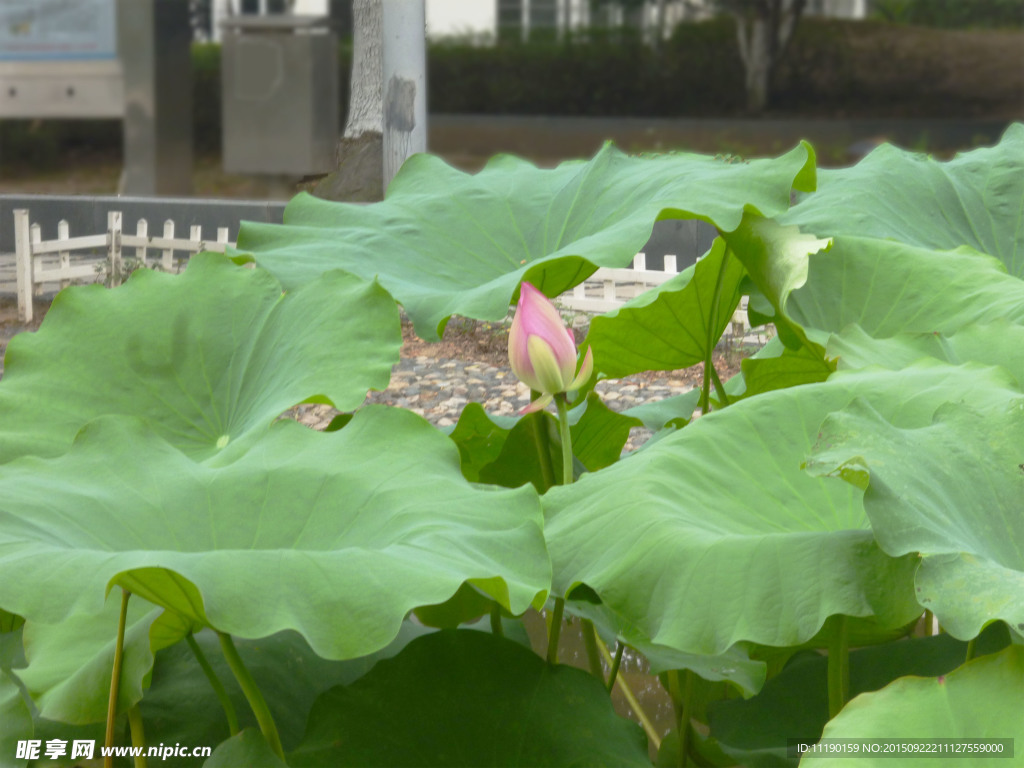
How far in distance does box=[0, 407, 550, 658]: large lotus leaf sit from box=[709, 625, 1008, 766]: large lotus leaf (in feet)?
0.50

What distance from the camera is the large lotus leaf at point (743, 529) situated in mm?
338

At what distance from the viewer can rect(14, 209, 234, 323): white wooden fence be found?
7.70 feet

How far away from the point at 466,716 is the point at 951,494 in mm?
199

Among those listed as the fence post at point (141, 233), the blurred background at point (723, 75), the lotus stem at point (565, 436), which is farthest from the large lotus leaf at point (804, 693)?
the blurred background at point (723, 75)

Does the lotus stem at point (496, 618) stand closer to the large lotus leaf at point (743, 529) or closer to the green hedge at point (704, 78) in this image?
the large lotus leaf at point (743, 529)

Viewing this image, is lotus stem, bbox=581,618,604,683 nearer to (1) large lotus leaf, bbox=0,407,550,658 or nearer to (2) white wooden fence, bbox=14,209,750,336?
(1) large lotus leaf, bbox=0,407,550,658

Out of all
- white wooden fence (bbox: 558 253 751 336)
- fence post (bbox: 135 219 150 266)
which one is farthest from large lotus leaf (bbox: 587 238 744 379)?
fence post (bbox: 135 219 150 266)

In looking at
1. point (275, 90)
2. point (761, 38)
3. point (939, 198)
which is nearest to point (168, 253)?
point (275, 90)

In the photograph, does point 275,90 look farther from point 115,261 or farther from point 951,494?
point 951,494

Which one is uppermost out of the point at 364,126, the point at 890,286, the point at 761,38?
the point at 761,38

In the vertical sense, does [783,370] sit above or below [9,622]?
above

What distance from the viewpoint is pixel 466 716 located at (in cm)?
41

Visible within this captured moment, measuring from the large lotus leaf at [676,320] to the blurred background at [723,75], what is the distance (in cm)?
600

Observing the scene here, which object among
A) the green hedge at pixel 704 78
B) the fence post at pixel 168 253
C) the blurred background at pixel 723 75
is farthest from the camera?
the green hedge at pixel 704 78
